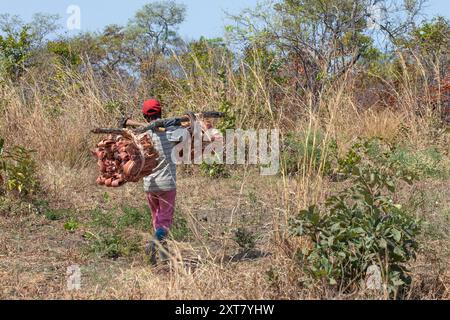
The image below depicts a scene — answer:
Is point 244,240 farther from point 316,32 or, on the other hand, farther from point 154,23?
point 154,23

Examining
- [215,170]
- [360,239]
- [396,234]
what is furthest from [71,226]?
[396,234]

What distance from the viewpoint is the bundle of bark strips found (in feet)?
16.7

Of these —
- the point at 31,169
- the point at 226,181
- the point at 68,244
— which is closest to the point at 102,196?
the point at 31,169

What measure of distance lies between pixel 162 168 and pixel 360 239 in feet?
5.72

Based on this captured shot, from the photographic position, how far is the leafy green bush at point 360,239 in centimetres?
416

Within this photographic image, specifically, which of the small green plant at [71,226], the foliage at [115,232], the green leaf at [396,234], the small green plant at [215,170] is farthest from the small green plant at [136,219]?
the green leaf at [396,234]

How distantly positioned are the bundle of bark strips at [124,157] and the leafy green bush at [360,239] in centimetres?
123

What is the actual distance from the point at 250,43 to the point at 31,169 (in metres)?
5.96

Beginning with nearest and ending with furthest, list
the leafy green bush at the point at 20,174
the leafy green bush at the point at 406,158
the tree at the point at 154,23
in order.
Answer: the leafy green bush at the point at 20,174 → the leafy green bush at the point at 406,158 → the tree at the point at 154,23

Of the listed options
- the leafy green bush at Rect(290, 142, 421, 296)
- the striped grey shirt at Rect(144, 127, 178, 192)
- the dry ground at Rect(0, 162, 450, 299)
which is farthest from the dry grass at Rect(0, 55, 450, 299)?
the striped grey shirt at Rect(144, 127, 178, 192)

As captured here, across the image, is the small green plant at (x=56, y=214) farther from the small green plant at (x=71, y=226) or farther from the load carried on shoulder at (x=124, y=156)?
the load carried on shoulder at (x=124, y=156)

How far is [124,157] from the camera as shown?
5.09 meters

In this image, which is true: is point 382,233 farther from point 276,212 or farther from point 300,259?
point 276,212

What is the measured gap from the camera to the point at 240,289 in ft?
14.1
